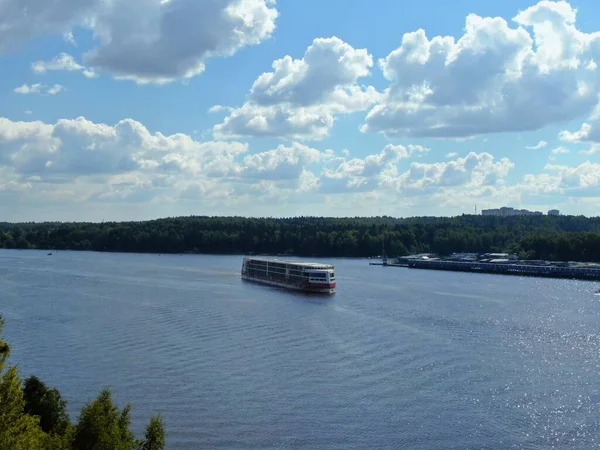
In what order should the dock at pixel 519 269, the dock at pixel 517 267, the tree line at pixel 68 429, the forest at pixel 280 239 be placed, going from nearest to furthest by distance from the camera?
the tree line at pixel 68 429 < the dock at pixel 519 269 < the dock at pixel 517 267 < the forest at pixel 280 239

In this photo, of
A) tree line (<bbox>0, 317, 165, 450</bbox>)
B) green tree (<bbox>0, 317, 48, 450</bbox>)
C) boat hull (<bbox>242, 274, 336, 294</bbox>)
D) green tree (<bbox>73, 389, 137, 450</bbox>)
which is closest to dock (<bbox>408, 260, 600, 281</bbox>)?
boat hull (<bbox>242, 274, 336, 294</bbox>)

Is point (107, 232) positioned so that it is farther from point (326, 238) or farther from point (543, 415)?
point (543, 415)

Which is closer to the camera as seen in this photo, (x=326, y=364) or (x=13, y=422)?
(x=13, y=422)

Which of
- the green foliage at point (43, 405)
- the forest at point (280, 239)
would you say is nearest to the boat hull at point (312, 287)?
the green foliage at point (43, 405)

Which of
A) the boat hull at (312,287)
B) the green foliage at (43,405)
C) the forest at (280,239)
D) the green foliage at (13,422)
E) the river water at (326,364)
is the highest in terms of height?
the forest at (280,239)

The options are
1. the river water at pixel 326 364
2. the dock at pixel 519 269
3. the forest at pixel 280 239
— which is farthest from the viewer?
the forest at pixel 280 239

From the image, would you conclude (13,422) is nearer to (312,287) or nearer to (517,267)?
(312,287)

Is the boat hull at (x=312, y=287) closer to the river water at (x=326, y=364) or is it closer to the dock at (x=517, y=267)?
the river water at (x=326, y=364)

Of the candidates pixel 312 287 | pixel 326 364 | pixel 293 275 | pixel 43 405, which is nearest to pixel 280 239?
pixel 293 275
